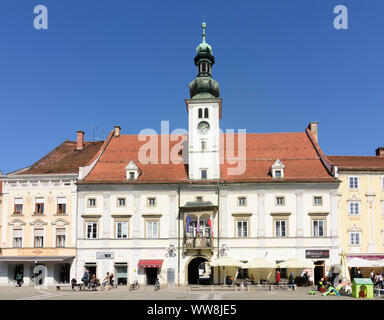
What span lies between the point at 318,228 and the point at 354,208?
190 inches

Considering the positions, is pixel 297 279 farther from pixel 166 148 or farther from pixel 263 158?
pixel 166 148

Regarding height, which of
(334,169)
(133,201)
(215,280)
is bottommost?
(215,280)

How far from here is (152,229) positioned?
4322cm

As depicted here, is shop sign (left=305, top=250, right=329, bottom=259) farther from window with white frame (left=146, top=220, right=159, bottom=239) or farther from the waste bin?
window with white frame (left=146, top=220, right=159, bottom=239)

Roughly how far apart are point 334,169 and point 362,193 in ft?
14.6

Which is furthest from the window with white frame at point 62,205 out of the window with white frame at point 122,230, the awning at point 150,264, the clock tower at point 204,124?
the clock tower at point 204,124

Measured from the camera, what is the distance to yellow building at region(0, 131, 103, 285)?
4341cm

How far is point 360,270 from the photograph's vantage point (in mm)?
43031

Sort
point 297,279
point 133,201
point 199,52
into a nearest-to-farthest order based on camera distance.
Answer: point 297,279 → point 133,201 → point 199,52

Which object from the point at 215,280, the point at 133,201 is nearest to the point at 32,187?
the point at 133,201

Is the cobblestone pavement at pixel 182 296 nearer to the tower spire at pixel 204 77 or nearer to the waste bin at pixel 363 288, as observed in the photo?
the waste bin at pixel 363 288

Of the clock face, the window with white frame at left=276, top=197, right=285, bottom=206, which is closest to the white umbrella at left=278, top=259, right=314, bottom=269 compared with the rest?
the window with white frame at left=276, top=197, right=285, bottom=206

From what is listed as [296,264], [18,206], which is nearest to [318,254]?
[296,264]

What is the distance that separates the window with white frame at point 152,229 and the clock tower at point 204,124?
5371 mm
